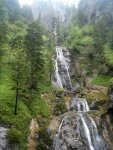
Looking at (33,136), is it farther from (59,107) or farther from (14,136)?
(59,107)

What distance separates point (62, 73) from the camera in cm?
6425

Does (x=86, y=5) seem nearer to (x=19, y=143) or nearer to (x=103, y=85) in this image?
(x=103, y=85)

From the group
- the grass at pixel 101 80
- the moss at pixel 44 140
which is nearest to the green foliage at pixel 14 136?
the moss at pixel 44 140

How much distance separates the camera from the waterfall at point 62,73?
198 ft

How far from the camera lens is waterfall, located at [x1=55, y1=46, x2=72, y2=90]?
60409 millimetres

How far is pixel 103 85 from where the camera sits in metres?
60.3

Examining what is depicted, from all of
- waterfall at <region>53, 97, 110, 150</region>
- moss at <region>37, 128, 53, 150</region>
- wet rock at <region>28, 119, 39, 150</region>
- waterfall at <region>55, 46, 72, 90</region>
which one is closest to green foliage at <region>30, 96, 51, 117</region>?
wet rock at <region>28, 119, 39, 150</region>

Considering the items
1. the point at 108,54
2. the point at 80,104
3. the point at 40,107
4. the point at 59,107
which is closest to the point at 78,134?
the point at 40,107

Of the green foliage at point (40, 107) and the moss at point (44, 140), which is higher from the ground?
the green foliage at point (40, 107)

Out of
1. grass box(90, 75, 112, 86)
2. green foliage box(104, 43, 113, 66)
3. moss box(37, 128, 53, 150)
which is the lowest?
moss box(37, 128, 53, 150)

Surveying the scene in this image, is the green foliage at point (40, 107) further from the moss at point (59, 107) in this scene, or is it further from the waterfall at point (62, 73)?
the waterfall at point (62, 73)

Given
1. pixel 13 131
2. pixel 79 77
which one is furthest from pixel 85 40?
pixel 13 131

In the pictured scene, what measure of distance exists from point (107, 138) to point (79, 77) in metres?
32.6

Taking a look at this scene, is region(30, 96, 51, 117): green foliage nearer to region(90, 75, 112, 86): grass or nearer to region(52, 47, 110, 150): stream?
region(52, 47, 110, 150): stream
